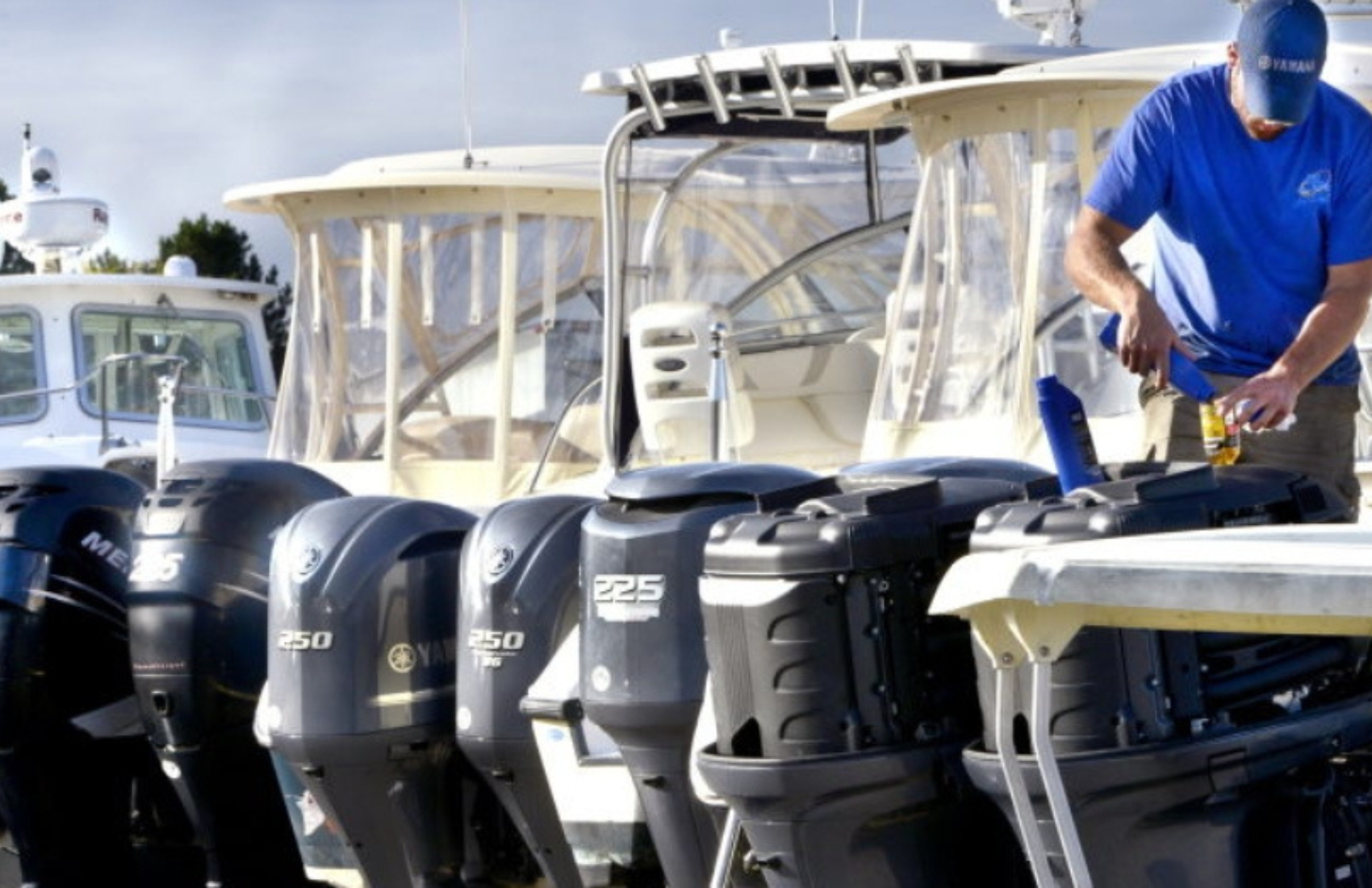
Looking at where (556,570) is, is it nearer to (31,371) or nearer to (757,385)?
(757,385)

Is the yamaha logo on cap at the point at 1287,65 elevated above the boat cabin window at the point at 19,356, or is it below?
above

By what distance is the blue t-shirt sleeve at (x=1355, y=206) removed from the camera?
213 inches

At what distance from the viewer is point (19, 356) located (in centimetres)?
1764

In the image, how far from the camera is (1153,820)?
4434mm

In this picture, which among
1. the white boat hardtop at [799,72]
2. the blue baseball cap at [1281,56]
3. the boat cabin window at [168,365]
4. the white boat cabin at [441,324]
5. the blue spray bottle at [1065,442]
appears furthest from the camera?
the boat cabin window at [168,365]

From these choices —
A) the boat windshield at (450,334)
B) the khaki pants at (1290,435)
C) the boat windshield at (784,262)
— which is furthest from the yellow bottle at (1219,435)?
the boat windshield at (450,334)

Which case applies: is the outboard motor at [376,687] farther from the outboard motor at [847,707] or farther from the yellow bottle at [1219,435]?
the yellow bottle at [1219,435]

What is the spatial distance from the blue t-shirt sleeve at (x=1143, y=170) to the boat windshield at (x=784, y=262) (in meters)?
6.14

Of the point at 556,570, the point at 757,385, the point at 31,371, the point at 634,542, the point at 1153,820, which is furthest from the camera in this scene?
the point at 31,371

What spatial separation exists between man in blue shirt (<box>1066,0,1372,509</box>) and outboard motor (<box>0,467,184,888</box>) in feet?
12.6

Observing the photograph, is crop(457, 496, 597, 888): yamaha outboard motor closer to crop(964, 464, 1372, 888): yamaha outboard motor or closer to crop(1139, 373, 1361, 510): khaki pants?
crop(1139, 373, 1361, 510): khaki pants

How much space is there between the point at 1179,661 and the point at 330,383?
10.2 m

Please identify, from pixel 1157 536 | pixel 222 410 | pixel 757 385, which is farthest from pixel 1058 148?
pixel 222 410

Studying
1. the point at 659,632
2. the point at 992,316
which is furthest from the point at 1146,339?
the point at 992,316
